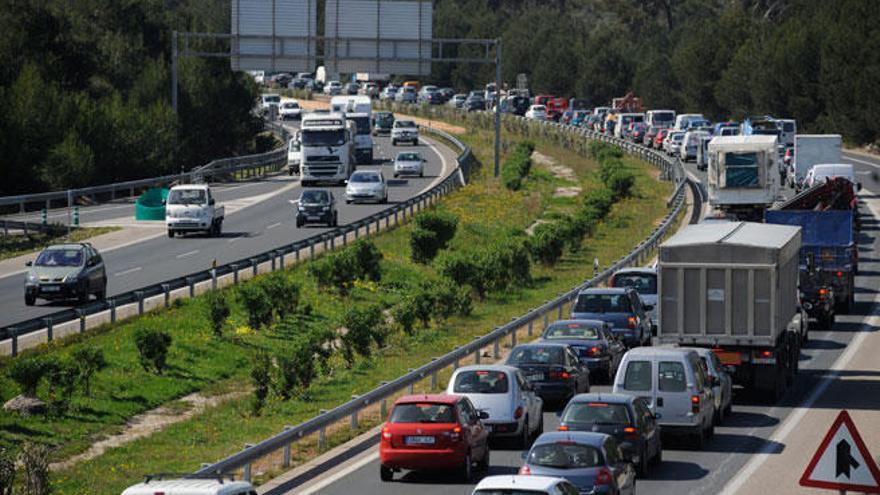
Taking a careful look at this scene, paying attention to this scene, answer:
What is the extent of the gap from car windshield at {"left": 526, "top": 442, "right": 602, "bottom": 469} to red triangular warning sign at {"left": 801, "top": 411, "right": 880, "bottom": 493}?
6.19m

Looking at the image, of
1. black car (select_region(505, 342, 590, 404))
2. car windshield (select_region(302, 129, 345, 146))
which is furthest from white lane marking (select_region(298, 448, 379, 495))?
car windshield (select_region(302, 129, 345, 146))

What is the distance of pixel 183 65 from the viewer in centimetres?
10606

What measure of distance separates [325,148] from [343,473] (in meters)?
59.3

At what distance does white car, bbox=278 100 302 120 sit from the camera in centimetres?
14475

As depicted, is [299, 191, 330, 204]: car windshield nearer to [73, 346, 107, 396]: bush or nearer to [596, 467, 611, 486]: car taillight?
[73, 346, 107, 396]: bush

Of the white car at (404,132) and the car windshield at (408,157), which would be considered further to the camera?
the white car at (404,132)

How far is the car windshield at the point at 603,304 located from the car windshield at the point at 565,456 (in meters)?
16.4

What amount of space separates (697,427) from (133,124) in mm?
66473

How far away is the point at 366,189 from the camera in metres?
77.9

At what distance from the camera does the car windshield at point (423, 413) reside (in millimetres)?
24422

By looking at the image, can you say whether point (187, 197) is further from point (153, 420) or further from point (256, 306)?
point (153, 420)

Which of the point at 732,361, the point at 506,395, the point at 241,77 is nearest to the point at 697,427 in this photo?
the point at 506,395

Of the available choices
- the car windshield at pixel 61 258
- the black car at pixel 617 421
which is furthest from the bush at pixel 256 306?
the black car at pixel 617 421

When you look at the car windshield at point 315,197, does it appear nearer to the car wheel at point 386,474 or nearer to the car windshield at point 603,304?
the car windshield at point 603,304
